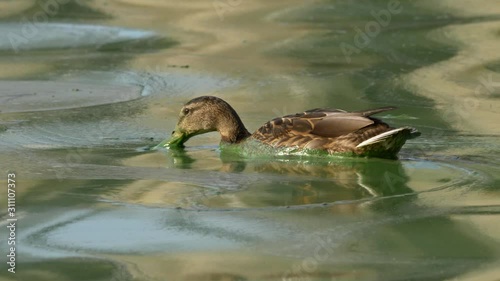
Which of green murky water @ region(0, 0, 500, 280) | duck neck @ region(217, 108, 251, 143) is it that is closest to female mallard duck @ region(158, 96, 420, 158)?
duck neck @ region(217, 108, 251, 143)

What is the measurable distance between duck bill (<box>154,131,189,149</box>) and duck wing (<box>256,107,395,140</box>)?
0.65m

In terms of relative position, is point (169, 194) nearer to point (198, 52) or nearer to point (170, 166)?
point (170, 166)

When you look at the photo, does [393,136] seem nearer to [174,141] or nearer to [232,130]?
[232,130]

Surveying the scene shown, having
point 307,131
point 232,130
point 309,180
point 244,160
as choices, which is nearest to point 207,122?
point 232,130

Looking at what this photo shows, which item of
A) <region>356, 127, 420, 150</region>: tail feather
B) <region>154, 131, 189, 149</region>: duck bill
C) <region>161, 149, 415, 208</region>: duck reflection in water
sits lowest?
<region>161, 149, 415, 208</region>: duck reflection in water

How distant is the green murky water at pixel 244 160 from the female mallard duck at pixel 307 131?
0.14m

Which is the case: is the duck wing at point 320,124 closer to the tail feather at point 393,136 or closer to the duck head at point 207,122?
the tail feather at point 393,136

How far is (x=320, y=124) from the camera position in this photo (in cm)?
968

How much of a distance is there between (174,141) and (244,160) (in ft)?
2.13

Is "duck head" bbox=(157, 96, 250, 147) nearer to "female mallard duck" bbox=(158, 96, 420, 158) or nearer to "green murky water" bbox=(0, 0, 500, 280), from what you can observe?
"female mallard duck" bbox=(158, 96, 420, 158)

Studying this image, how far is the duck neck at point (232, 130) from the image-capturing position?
397 inches

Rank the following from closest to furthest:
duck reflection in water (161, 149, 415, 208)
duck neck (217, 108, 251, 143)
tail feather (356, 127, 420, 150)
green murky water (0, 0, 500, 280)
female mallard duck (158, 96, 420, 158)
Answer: green murky water (0, 0, 500, 280) < duck reflection in water (161, 149, 415, 208) < tail feather (356, 127, 420, 150) < female mallard duck (158, 96, 420, 158) < duck neck (217, 108, 251, 143)

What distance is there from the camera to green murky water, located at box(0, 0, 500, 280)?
7.07 metres

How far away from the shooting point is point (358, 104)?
38.1 feet
